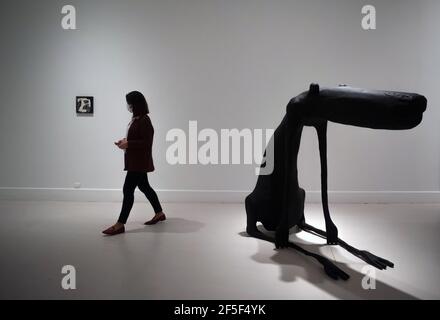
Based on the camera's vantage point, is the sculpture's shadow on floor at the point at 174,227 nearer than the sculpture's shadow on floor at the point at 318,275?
No

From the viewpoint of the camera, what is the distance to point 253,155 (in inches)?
177

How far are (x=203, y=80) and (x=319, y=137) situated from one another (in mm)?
2318

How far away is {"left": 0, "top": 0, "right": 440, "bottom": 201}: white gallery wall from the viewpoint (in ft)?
14.5

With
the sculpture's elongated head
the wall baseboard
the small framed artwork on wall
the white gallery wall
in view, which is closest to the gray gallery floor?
the wall baseboard

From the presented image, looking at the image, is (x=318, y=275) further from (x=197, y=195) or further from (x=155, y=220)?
(x=197, y=195)

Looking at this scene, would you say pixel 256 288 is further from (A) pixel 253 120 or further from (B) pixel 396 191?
(B) pixel 396 191

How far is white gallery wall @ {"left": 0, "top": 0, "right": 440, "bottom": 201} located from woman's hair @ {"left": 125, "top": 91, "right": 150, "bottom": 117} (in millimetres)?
1402

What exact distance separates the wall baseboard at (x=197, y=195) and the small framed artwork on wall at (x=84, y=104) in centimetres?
114

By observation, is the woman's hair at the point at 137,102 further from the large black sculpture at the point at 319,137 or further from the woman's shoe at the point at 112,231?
the large black sculpture at the point at 319,137

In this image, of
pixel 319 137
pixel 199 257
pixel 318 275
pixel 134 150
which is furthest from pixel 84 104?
pixel 318 275

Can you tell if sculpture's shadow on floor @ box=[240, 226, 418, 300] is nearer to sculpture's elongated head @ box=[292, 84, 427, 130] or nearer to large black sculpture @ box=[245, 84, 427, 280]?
large black sculpture @ box=[245, 84, 427, 280]

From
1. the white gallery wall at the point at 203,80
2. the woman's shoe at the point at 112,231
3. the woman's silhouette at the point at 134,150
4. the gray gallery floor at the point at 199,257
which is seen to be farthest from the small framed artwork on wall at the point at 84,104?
the woman's shoe at the point at 112,231

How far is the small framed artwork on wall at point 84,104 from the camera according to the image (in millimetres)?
4586

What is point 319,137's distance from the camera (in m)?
2.70
